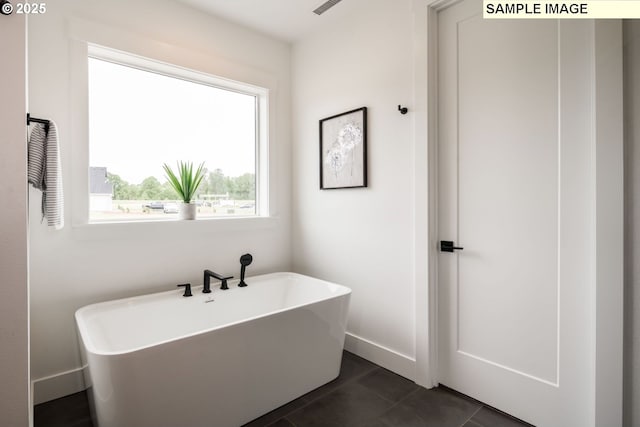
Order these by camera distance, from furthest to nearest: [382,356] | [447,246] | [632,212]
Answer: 1. [382,356]
2. [447,246]
3. [632,212]

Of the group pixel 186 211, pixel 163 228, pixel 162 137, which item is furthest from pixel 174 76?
pixel 163 228

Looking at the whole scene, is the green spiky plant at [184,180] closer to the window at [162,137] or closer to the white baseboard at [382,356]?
the window at [162,137]

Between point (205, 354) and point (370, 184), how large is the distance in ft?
5.17

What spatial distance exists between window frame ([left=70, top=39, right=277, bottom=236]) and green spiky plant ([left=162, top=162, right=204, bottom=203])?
22cm

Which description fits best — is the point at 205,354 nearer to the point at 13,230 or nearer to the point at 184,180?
the point at 13,230

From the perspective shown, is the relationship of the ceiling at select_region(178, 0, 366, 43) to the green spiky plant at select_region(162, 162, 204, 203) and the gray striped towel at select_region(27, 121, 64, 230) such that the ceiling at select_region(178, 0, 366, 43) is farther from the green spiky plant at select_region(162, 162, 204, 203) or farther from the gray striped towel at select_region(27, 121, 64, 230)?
the gray striped towel at select_region(27, 121, 64, 230)

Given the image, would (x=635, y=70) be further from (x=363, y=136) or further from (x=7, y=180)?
(x=7, y=180)

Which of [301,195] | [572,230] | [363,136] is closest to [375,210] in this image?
[363,136]

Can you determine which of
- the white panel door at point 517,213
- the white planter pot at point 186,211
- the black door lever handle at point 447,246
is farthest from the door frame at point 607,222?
the white planter pot at point 186,211

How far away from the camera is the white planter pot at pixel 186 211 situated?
2508 millimetres

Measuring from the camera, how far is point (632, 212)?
4.69 ft

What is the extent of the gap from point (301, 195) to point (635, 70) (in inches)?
91.1

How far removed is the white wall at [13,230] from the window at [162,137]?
1238 millimetres

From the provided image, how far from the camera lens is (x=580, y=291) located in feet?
Result: 5.15
